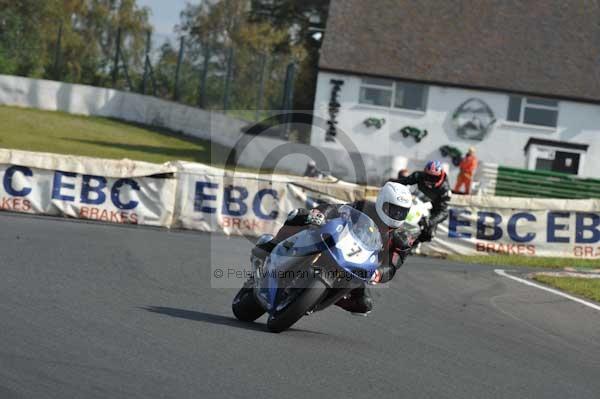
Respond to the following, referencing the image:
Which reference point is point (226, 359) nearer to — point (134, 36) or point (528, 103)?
point (528, 103)

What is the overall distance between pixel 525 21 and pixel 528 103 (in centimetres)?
345

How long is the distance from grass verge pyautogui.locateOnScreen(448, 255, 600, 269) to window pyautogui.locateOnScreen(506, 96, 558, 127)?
813 inches

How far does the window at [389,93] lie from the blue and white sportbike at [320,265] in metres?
31.5

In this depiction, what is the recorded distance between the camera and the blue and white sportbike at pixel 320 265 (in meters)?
8.26

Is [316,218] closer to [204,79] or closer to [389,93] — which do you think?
[389,93]

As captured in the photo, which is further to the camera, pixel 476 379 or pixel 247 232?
pixel 247 232

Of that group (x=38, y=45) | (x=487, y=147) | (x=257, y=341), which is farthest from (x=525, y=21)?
(x=257, y=341)

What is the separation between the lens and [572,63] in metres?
40.1

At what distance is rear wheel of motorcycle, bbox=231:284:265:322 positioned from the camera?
9.27 metres

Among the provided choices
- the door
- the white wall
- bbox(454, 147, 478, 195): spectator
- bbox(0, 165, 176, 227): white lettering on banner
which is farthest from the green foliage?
bbox(0, 165, 176, 227): white lettering on banner

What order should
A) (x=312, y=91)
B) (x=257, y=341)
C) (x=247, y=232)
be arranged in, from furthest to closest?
(x=312, y=91)
(x=247, y=232)
(x=257, y=341)

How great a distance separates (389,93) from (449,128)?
255 cm

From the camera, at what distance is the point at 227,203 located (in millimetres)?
18953

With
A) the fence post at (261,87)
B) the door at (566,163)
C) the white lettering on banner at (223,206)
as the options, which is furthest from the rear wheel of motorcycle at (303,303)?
the door at (566,163)
